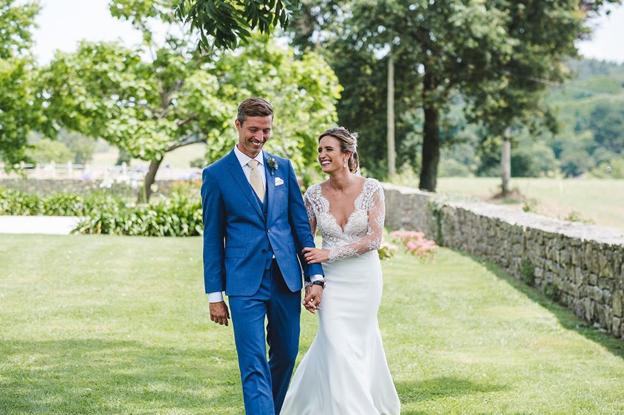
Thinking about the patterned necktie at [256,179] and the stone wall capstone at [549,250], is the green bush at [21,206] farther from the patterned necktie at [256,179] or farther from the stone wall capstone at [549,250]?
the patterned necktie at [256,179]

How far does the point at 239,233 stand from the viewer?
5.16m

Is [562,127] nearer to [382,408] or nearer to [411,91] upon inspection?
[411,91]

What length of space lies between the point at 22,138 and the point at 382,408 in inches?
962

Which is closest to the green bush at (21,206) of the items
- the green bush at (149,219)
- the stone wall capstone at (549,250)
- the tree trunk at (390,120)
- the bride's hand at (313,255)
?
the green bush at (149,219)

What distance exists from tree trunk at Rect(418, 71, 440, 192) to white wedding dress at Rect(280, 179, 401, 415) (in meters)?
33.0

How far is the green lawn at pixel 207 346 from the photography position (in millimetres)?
7078

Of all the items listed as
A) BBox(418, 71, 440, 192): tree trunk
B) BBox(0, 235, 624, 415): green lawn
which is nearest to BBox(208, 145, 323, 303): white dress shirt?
BBox(0, 235, 624, 415): green lawn

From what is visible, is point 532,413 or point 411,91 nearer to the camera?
point 532,413

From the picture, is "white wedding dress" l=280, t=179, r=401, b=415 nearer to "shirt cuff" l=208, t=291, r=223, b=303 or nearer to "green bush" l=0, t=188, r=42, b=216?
"shirt cuff" l=208, t=291, r=223, b=303

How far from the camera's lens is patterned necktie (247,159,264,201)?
5242 mm

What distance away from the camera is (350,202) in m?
5.97

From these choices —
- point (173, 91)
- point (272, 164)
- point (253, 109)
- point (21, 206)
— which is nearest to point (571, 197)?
point (173, 91)

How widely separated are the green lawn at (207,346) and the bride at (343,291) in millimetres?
1006

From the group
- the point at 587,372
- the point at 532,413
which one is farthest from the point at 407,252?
the point at 532,413
